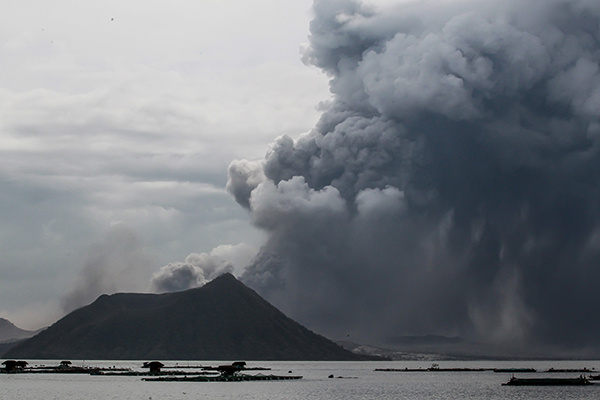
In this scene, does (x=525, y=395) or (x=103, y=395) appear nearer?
(x=103, y=395)

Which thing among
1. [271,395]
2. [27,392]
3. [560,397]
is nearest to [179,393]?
[271,395]

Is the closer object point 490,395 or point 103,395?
point 103,395

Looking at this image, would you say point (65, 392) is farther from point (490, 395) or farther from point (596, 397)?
point (596, 397)

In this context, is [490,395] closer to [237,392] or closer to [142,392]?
[237,392]

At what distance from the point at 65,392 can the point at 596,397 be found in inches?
4685

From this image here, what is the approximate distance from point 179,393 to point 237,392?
16.1 m

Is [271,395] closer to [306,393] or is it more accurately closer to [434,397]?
[306,393]

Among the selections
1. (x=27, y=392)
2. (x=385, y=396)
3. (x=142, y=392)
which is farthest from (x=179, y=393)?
(x=385, y=396)

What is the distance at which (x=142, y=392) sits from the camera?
188 metres

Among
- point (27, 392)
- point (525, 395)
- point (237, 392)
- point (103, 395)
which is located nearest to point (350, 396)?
point (237, 392)

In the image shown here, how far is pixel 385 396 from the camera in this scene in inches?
7461

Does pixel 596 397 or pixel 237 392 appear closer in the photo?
pixel 596 397

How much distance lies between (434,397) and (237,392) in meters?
46.2

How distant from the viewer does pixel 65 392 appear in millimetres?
187750
